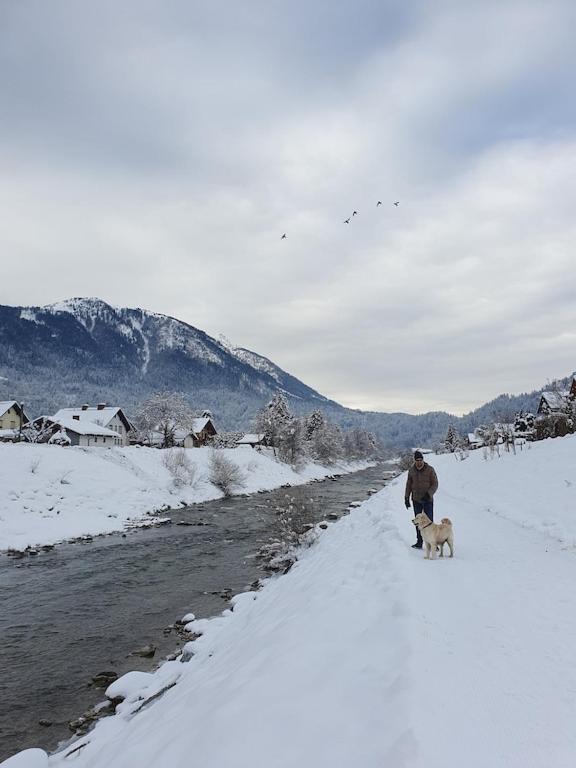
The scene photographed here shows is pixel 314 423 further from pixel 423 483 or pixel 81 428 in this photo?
pixel 423 483

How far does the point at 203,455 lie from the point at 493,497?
33.7 m

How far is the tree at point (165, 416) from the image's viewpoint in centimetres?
7675

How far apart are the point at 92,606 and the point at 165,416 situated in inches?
2585

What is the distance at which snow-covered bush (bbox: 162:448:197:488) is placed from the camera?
3953 centimetres

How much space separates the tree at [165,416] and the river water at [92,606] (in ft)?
174

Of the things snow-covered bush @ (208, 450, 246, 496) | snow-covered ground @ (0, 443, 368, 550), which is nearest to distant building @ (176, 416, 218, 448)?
snow-covered bush @ (208, 450, 246, 496)

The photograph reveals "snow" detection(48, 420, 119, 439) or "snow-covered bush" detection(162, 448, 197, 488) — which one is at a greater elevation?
"snow" detection(48, 420, 119, 439)

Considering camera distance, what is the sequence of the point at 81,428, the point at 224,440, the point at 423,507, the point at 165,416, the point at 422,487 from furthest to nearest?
the point at 165,416 → the point at 224,440 → the point at 81,428 → the point at 423,507 → the point at 422,487

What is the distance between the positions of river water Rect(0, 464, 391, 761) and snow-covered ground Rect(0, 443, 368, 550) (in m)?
2.31

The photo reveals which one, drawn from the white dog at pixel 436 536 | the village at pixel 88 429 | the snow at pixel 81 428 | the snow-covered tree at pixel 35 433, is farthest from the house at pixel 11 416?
the white dog at pixel 436 536

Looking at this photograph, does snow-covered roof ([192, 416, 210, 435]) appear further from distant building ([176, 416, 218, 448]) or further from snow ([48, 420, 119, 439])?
snow ([48, 420, 119, 439])

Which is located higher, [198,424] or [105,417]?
[105,417]

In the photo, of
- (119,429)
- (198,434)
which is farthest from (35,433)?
(198,434)

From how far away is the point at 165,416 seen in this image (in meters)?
76.9
